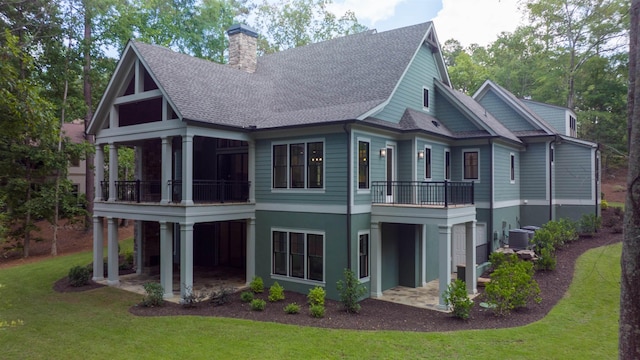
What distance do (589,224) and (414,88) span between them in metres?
12.2

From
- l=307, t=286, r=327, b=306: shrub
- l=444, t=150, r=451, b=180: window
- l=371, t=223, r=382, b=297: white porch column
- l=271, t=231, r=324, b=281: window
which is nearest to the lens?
l=307, t=286, r=327, b=306: shrub

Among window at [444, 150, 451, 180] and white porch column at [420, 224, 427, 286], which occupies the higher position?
window at [444, 150, 451, 180]

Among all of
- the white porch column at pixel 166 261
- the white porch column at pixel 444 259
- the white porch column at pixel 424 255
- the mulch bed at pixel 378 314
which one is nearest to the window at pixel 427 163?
the white porch column at pixel 424 255

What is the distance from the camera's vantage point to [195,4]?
30453mm

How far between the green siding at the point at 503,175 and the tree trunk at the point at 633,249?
12304mm

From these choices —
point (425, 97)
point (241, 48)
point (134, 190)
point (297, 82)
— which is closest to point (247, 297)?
point (134, 190)

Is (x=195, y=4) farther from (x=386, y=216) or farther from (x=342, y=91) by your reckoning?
(x=386, y=216)

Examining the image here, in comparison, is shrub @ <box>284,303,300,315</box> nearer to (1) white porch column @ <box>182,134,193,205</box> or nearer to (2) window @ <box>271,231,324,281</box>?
(2) window @ <box>271,231,324,281</box>

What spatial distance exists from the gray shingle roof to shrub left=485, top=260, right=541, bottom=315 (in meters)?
6.19

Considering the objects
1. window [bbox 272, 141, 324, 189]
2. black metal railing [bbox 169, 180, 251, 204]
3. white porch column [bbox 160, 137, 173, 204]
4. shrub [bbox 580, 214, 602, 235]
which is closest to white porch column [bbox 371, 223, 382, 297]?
window [bbox 272, 141, 324, 189]

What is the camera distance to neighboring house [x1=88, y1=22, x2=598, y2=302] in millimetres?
12398

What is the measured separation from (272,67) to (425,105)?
24.5ft

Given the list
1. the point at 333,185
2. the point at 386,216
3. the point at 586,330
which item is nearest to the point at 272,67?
the point at 333,185

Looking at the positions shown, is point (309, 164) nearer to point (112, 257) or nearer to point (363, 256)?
point (363, 256)
